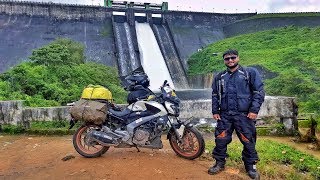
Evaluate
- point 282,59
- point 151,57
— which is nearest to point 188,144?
point 282,59

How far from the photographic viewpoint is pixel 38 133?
709cm

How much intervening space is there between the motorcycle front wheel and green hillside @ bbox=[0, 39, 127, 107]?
5.02 m

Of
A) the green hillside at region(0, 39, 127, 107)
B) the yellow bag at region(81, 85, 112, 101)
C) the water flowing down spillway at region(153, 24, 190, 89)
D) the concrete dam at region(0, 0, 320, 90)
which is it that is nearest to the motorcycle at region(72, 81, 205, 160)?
the yellow bag at region(81, 85, 112, 101)

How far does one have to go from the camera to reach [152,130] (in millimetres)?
4801

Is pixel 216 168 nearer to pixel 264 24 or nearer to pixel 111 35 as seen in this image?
pixel 111 35

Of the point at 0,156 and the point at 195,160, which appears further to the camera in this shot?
the point at 0,156

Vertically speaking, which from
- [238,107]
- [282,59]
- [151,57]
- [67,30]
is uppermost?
[67,30]

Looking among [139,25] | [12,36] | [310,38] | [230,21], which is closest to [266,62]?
[310,38]

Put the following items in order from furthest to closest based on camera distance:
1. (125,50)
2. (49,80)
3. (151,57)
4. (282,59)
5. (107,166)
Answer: (151,57), (125,50), (282,59), (49,80), (107,166)

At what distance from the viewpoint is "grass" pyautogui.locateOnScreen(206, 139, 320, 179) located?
14.6 feet

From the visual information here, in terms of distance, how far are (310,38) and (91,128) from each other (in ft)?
89.3

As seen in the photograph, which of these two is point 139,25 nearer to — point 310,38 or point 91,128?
point 310,38

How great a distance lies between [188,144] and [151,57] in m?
27.7

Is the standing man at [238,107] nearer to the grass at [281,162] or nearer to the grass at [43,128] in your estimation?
the grass at [281,162]
